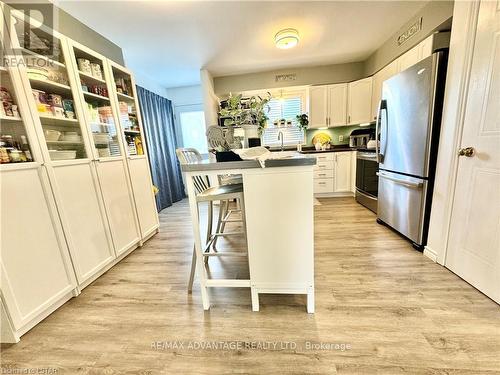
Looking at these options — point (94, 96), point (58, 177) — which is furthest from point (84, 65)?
point (58, 177)

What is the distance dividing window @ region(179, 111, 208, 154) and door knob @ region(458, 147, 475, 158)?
4512mm

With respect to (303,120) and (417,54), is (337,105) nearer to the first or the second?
(303,120)

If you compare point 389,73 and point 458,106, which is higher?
point 389,73

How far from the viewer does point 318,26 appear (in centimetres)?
264

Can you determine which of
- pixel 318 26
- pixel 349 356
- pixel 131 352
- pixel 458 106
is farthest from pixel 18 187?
pixel 318 26

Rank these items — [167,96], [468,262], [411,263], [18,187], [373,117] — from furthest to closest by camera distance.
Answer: [167,96]
[373,117]
[411,263]
[468,262]
[18,187]

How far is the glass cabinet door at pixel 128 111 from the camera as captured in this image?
2315 millimetres

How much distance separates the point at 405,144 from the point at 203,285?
2.33 m

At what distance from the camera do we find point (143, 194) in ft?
8.31

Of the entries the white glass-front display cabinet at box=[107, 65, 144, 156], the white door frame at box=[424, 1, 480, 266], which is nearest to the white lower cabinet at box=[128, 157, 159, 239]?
the white glass-front display cabinet at box=[107, 65, 144, 156]

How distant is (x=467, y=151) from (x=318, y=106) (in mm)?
2994

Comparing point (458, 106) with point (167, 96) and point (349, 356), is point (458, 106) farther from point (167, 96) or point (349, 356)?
point (167, 96)

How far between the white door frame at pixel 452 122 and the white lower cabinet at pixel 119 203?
3.05m

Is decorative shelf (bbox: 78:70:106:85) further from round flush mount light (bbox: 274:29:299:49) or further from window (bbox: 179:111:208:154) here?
window (bbox: 179:111:208:154)
